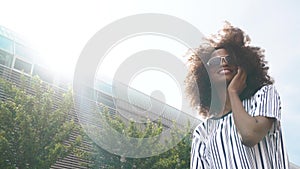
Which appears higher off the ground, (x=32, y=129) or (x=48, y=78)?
(x=48, y=78)


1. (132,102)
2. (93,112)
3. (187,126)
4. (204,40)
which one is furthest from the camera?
(132,102)

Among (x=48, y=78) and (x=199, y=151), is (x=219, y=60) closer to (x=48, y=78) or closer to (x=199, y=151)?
(x=199, y=151)

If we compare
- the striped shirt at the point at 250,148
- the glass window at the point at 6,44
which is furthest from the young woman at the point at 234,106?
the glass window at the point at 6,44

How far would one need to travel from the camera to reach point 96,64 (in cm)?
703

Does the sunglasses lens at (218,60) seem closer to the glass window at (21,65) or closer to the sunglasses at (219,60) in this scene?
the sunglasses at (219,60)

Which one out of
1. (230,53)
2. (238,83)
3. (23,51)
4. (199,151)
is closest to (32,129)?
(23,51)

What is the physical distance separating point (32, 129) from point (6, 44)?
25.7 ft

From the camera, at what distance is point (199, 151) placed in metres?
1.94

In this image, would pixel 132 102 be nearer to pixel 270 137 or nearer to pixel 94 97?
pixel 94 97

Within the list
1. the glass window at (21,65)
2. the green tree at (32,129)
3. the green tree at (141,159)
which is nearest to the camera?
the green tree at (32,129)

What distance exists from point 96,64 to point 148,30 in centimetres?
206

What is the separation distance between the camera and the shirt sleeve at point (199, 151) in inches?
74.8

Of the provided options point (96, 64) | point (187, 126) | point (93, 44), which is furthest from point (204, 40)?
point (187, 126)

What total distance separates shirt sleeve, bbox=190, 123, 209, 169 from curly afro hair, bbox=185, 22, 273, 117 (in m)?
0.17
